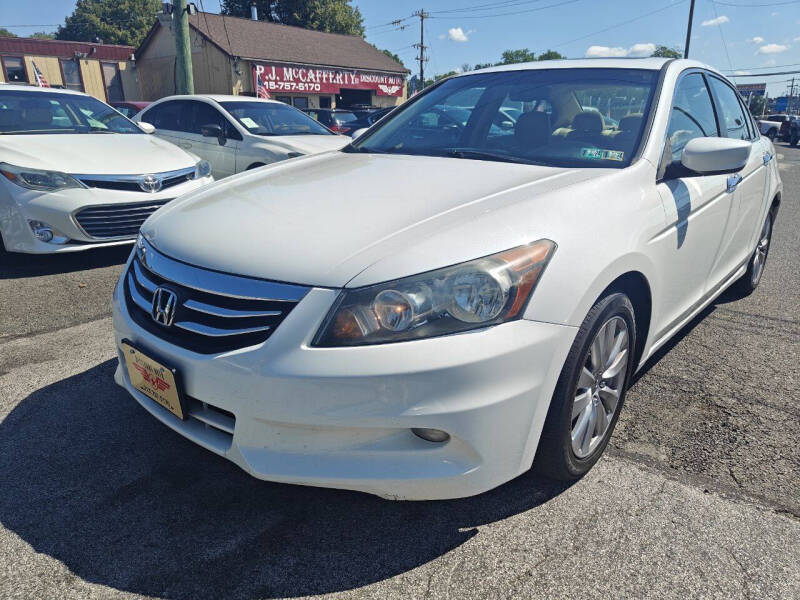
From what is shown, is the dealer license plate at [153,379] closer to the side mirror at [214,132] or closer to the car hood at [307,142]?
the car hood at [307,142]

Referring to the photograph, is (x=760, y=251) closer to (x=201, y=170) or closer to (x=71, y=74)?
(x=201, y=170)

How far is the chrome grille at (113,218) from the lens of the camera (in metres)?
4.71

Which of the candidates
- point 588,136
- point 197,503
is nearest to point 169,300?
point 197,503

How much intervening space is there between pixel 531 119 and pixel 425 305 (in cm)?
162

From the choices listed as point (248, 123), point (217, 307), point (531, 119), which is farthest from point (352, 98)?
point (217, 307)

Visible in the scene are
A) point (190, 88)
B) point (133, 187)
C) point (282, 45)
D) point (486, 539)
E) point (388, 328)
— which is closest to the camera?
point (388, 328)

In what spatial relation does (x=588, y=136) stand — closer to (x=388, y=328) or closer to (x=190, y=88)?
(x=388, y=328)

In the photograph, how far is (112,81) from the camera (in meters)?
33.8

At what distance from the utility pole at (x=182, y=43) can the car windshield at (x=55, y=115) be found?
20.2 feet

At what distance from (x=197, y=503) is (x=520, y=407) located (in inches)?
47.8

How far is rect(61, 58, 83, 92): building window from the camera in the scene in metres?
31.7

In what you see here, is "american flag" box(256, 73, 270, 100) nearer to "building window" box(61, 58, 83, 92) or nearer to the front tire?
"building window" box(61, 58, 83, 92)

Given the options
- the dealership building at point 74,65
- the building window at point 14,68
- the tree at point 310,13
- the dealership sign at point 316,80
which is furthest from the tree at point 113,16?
the dealership sign at point 316,80

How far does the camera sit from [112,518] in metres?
2.03
